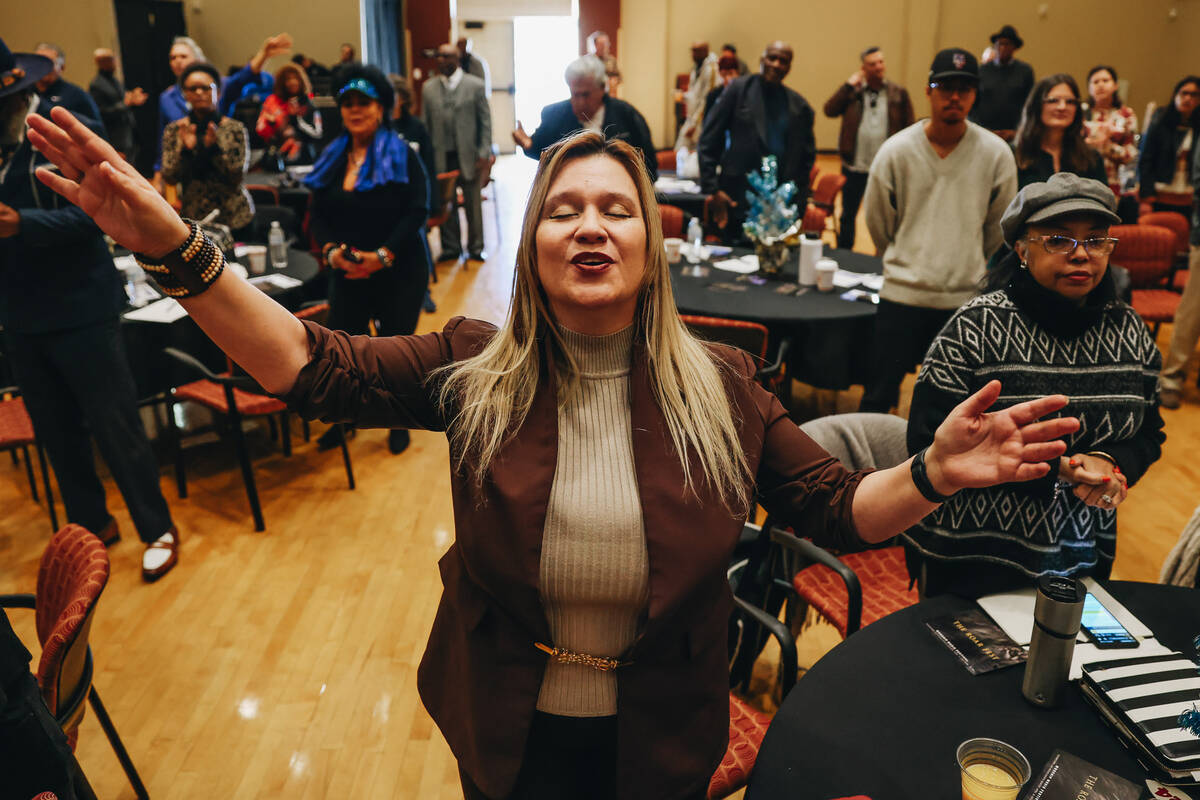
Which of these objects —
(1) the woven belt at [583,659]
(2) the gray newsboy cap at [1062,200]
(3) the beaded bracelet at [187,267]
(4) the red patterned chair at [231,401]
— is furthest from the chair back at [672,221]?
(3) the beaded bracelet at [187,267]

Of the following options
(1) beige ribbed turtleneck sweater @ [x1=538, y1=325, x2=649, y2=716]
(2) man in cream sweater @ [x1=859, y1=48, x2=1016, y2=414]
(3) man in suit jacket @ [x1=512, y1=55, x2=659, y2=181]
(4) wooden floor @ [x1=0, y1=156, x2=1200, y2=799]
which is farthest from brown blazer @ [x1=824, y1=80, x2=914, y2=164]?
(1) beige ribbed turtleneck sweater @ [x1=538, y1=325, x2=649, y2=716]

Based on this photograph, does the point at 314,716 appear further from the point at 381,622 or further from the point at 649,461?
the point at 649,461

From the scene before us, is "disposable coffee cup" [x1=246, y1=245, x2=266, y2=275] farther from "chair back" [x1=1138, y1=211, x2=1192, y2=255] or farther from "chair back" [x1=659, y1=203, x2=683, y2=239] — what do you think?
"chair back" [x1=1138, y1=211, x2=1192, y2=255]

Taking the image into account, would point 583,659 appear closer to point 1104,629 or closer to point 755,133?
point 1104,629

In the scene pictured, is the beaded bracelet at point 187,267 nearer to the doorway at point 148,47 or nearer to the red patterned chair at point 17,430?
the red patterned chair at point 17,430

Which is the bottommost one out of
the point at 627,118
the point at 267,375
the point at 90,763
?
the point at 90,763

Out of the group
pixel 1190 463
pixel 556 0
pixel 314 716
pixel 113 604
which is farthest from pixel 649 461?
pixel 556 0

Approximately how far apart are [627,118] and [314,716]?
149 inches

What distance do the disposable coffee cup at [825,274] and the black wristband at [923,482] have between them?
10.2ft

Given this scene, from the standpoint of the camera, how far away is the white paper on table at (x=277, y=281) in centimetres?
413

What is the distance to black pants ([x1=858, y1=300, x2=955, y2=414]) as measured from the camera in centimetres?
362

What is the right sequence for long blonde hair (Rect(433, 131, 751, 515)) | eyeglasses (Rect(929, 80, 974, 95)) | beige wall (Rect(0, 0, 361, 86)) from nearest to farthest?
long blonde hair (Rect(433, 131, 751, 515)), eyeglasses (Rect(929, 80, 974, 95)), beige wall (Rect(0, 0, 361, 86))

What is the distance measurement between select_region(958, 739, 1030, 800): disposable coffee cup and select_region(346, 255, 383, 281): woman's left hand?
3.30 meters

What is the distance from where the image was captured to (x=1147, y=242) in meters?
5.02
